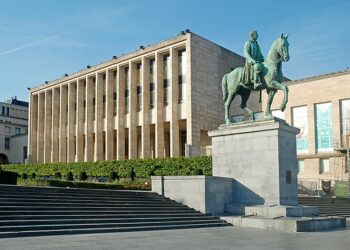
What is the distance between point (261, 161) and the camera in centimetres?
2217

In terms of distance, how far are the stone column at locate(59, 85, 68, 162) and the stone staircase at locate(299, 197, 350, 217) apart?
4622 centimetres

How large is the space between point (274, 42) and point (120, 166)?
29.9 meters

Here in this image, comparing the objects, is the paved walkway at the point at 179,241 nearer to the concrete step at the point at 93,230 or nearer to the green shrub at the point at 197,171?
the concrete step at the point at 93,230

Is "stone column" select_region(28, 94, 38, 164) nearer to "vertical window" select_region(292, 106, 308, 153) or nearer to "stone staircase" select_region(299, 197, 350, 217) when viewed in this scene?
"vertical window" select_region(292, 106, 308, 153)

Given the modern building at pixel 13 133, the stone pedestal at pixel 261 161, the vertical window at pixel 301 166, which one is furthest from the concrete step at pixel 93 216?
the modern building at pixel 13 133

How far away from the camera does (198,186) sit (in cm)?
2180

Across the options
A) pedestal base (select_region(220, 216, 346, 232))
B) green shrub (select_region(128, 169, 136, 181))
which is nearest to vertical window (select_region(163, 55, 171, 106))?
green shrub (select_region(128, 169, 136, 181))

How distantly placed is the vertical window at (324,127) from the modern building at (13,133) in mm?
58182

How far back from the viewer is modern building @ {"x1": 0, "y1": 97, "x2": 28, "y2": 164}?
3514 inches

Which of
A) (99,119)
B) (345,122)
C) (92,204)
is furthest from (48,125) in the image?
(92,204)

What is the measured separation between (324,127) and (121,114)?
24.4m

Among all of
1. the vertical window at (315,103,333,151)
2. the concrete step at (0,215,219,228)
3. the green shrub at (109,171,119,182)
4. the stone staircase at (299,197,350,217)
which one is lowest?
the stone staircase at (299,197,350,217)

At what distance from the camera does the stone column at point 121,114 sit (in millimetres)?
57844

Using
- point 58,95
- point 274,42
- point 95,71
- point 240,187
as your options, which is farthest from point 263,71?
point 58,95
